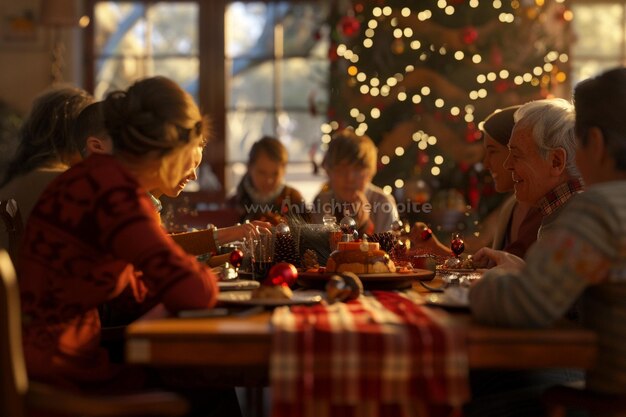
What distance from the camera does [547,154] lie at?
2844mm

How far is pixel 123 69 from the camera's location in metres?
7.37

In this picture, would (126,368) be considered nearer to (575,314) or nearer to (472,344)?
(472,344)

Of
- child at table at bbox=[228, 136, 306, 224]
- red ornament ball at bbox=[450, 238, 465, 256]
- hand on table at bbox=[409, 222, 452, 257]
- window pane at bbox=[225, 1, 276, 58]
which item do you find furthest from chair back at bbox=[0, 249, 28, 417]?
window pane at bbox=[225, 1, 276, 58]

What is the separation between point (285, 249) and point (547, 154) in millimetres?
831

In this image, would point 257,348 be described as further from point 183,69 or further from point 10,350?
point 183,69

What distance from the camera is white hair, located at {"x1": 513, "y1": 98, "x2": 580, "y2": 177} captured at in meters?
2.82

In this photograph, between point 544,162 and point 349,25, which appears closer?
point 544,162

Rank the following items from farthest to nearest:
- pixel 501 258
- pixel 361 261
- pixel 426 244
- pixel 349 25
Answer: pixel 349 25
pixel 426 244
pixel 501 258
pixel 361 261

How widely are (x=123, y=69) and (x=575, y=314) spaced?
18.4ft

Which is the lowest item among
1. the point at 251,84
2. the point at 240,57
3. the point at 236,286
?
the point at 236,286

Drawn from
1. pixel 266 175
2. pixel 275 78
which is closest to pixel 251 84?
pixel 275 78

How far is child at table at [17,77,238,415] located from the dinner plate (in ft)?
1.54

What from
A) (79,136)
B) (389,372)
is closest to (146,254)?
(389,372)

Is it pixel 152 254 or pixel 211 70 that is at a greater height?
pixel 211 70
